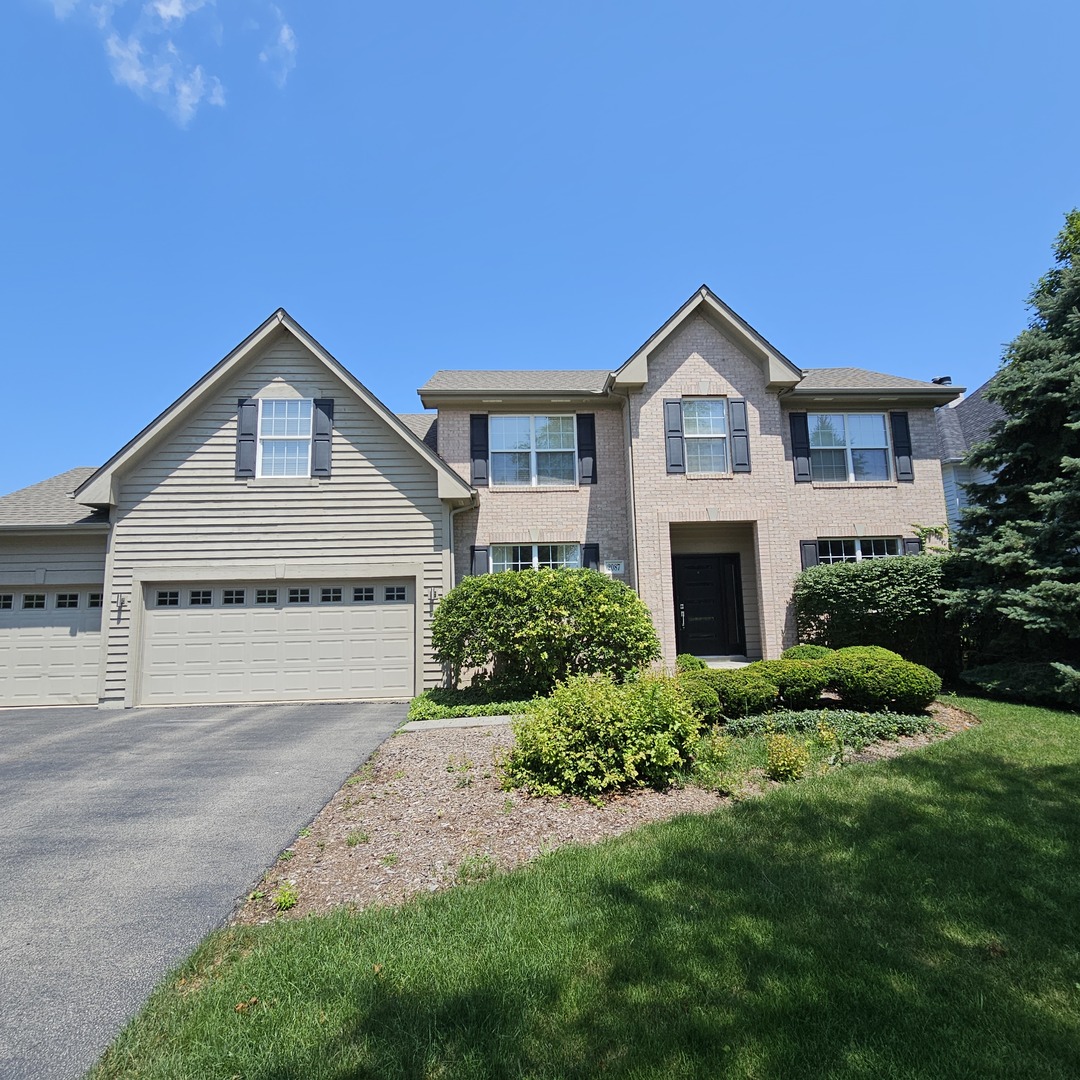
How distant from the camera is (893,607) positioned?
11.0m

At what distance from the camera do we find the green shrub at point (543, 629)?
34.5 ft

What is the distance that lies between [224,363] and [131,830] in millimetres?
9978

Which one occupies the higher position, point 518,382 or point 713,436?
point 518,382

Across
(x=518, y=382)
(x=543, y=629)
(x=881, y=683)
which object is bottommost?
(x=881, y=683)

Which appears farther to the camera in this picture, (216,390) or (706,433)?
(706,433)

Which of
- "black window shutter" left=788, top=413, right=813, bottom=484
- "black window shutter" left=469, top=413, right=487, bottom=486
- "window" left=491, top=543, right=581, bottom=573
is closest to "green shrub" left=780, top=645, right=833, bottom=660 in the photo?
"window" left=491, top=543, right=581, bottom=573

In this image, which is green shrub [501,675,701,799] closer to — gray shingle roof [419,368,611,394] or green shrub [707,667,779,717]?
green shrub [707,667,779,717]

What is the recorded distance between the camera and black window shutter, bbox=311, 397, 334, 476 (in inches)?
496

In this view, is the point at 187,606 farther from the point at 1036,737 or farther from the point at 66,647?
the point at 1036,737

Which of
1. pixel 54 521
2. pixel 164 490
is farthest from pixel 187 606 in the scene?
pixel 54 521

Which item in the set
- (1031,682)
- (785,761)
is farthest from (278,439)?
(1031,682)

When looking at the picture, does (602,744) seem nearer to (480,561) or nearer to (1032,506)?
(480,561)

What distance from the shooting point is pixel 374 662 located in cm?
1216

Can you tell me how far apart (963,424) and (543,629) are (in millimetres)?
20440
